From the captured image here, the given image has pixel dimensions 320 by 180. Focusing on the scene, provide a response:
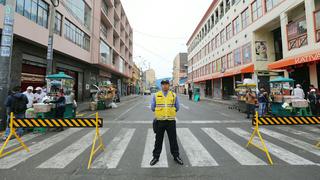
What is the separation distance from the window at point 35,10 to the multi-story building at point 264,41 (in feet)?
63.1

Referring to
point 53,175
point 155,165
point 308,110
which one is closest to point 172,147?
point 155,165

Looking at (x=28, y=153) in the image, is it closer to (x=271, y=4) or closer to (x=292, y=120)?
(x=292, y=120)

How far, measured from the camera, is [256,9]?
19.4 m

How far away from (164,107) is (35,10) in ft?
48.4

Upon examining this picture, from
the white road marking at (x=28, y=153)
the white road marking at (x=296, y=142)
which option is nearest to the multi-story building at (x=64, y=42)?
the white road marking at (x=28, y=153)

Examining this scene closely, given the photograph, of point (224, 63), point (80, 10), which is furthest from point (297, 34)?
point (80, 10)

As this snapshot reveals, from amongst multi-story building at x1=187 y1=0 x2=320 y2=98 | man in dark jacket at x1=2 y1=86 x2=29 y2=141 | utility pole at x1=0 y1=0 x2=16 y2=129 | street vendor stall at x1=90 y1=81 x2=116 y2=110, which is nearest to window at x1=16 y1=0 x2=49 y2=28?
utility pole at x1=0 y1=0 x2=16 y2=129

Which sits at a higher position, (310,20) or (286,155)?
(310,20)

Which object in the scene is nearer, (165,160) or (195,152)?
(165,160)

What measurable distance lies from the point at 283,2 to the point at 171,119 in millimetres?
17353

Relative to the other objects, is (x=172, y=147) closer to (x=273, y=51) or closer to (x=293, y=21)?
(x=293, y=21)

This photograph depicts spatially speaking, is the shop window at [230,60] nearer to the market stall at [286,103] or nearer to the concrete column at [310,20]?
the concrete column at [310,20]

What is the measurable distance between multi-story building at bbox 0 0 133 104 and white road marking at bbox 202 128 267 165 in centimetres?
1281

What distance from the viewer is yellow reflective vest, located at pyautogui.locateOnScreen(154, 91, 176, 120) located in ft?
13.2
